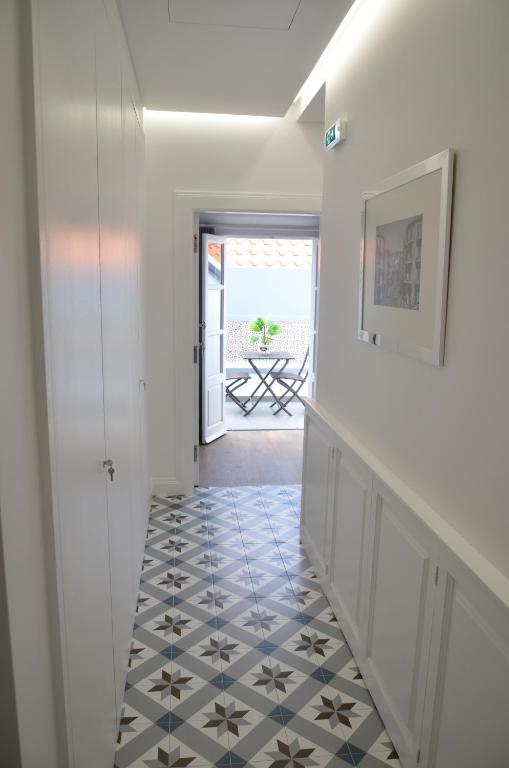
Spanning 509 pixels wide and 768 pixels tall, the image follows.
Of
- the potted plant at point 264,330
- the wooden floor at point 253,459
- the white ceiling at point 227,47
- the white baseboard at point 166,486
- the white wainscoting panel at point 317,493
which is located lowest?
the wooden floor at point 253,459

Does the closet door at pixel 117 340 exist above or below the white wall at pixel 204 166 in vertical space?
below

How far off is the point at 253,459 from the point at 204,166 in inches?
101

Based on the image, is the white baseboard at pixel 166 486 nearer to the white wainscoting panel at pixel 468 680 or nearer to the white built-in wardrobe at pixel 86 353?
the white built-in wardrobe at pixel 86 353

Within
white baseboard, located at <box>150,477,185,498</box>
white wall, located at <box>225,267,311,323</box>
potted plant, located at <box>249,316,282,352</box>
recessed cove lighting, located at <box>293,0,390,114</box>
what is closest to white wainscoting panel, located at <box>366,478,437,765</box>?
recessed cove lighting, located at <box>293,0,390,114</box>

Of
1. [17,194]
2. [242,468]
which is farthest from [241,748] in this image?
[242,468]

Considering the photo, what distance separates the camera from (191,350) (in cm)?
439

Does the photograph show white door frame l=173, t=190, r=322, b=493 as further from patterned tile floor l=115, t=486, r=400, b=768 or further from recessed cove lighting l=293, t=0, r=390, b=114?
patterned tile floor l=115, t=486, r=400, b=768

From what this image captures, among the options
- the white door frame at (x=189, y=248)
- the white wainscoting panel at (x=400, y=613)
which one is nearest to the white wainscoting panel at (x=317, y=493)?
the white wainscoting panel at (x=400, y=613)

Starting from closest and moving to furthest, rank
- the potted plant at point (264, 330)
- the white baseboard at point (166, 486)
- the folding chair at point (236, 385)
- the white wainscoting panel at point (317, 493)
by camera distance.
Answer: the white wainscoting panel at point (317, 493), the white baseboard at point (166, 486), the folding chair at point (236, 385), the potted plant at point (264, 330)

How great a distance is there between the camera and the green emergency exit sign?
2.87m

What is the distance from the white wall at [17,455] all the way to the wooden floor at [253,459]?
3.65 meters

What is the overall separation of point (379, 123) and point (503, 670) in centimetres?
199

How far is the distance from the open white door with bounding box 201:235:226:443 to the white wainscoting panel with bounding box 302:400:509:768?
2.91 meters

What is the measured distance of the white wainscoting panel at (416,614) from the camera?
146 centimetres
